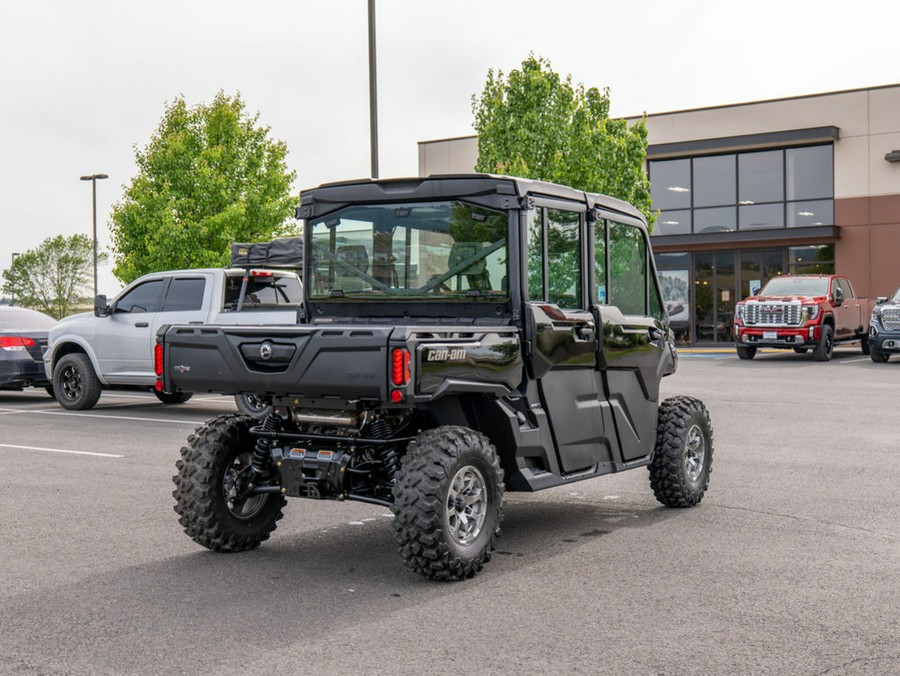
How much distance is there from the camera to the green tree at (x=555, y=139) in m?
31.4

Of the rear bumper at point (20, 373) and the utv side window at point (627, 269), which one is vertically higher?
the utv side window at point (627, 269)

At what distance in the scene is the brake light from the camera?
17.0 metres

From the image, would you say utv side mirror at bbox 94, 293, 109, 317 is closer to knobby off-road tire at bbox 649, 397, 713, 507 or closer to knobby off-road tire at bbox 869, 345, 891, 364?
knobby off-road tire at bbox 649, 397, 713, 507

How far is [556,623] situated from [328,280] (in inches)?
117

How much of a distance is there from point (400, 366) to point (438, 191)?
5.15 feet

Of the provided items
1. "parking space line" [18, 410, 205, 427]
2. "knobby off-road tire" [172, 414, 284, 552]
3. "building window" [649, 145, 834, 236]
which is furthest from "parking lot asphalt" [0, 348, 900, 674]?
"building window" [649, 145, 834, 236]

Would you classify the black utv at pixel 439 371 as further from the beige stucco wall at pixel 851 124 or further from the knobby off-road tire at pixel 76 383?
the beige stucco wall at pixel 851 124

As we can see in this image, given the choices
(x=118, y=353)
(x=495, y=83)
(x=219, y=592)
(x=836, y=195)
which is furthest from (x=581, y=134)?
(x=219, y=592)

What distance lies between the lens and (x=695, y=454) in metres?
8.06

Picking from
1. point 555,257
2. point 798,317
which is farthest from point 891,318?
point 555,257

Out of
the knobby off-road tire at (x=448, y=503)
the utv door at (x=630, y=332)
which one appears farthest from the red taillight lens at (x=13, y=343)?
the knobby off-road tire at (x=448, y=503)

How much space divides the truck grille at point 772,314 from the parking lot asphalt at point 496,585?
1614 centimetres

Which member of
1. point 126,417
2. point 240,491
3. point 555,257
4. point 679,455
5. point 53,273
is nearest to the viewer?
point 240,491

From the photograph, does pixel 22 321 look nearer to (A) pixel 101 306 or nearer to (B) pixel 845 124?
(A) pixel 101 306
